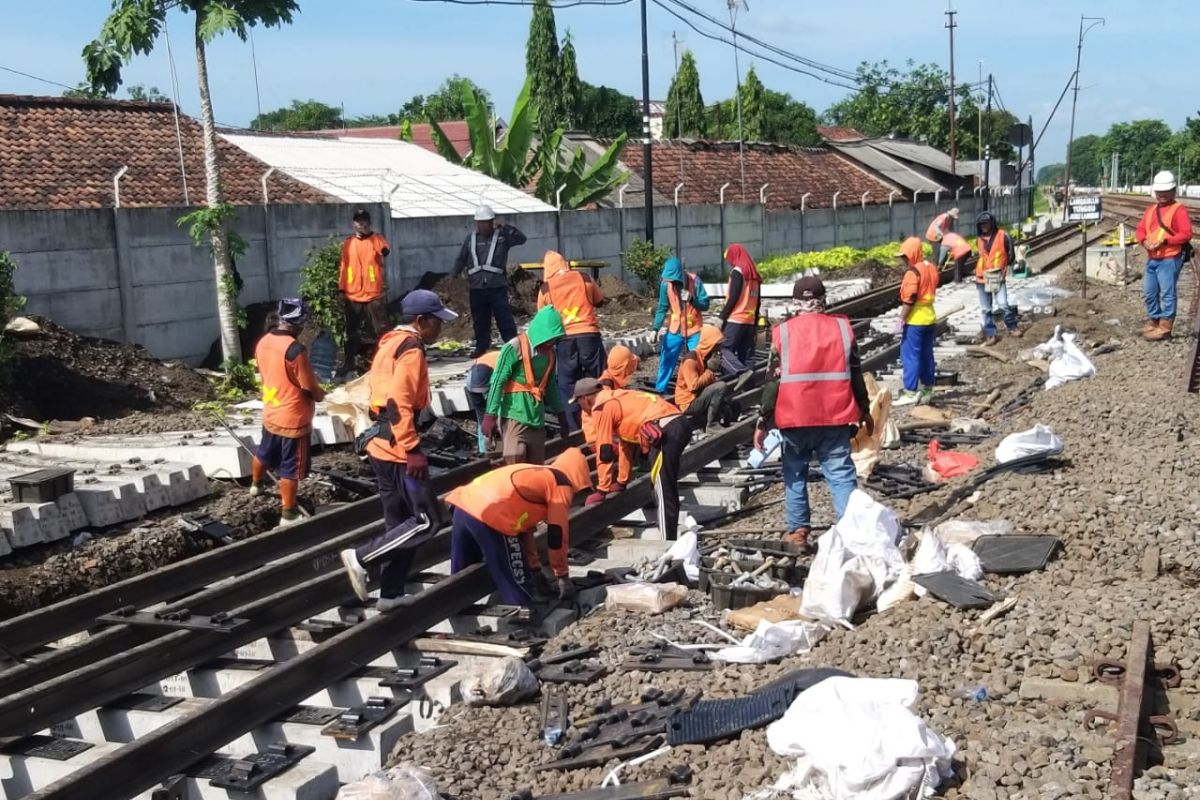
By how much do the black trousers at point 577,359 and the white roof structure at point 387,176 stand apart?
12922mm

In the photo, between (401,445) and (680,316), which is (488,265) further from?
(401,445)

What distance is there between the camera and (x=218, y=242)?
15.8 metres

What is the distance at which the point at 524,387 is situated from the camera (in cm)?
906

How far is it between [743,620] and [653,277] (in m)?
19.4

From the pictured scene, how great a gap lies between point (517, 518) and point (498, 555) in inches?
10.6

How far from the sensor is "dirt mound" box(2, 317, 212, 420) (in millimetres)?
13172

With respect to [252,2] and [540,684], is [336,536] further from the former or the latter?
[252,2]

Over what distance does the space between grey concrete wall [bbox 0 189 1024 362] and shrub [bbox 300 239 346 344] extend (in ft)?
5.00

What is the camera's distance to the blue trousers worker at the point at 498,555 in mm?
7387

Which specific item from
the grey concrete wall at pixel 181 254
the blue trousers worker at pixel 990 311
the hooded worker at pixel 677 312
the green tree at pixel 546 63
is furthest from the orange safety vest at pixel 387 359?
the green tree at pixel 546 63

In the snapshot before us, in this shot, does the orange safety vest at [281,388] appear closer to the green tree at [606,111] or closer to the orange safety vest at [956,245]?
the orange safety vest at [956,245]

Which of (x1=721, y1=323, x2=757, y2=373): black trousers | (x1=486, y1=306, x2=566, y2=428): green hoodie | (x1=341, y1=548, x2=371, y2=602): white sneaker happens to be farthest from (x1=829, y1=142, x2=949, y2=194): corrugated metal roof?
(x1=341, y1=548, x2=371, y2=602): white sneaker

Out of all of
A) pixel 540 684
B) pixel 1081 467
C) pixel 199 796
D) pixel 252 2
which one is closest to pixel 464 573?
pixel 540 684

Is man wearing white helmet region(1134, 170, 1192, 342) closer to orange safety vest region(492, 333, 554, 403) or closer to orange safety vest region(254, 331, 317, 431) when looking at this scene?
orange safety vest region(492, 333, 554, 403)
